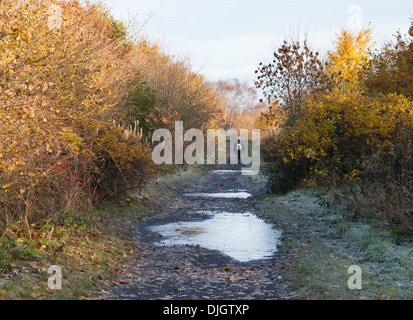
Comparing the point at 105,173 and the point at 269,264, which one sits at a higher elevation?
the point at 105,173

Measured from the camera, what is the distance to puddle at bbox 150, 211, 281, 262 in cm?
1048

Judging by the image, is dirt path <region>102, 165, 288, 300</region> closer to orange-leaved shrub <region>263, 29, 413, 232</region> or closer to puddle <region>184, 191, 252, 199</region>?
orange-leaved shrub <region>263, 29, 413, 232</region>

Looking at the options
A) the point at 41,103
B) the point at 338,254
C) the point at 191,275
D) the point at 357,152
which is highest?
the point at 41,103

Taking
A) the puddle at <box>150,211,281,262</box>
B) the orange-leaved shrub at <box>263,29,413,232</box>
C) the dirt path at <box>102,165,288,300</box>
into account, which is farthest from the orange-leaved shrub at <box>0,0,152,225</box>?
the orange-leaved shrub at <box>263,29,413,232</box>

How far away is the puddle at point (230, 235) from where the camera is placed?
10.5 meters

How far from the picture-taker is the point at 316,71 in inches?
773

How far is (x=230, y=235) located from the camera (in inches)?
475

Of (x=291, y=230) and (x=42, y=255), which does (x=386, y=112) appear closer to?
(x=291, y=230)

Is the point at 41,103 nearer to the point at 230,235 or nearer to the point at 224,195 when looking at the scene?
the point at 230,235

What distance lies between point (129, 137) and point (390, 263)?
9.45m

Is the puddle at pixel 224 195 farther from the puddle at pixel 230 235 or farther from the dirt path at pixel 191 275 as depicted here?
the dirt path at pixel 191 275

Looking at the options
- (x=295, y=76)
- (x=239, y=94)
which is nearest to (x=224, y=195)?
(x=295, y=76)

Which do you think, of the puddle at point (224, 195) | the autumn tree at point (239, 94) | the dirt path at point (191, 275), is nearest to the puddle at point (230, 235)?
the dirt path at point (191, 275)

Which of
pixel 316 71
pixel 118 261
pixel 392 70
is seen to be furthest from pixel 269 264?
pixel 392 70
